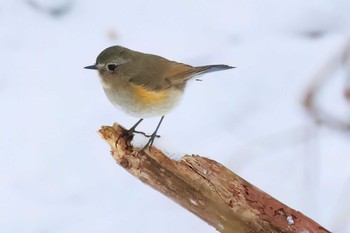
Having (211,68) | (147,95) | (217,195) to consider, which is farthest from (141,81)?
(217,195)

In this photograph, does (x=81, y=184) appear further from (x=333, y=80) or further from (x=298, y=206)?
(x=333, y=80)

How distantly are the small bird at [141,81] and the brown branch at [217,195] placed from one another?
0.14 meters

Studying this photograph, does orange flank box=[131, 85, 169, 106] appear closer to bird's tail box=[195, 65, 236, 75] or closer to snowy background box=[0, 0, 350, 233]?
bird's tail box=[195, 65, 236, 75]

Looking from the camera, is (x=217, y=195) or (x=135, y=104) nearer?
(x=217, y=195)

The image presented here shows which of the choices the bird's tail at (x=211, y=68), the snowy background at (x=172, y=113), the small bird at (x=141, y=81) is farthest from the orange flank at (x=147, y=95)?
the snowy background at (x=172, y=113)

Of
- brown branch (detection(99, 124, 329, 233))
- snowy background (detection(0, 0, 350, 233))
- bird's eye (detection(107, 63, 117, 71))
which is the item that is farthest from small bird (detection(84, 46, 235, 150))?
snowy background (detection(0, 0, 350, 233))

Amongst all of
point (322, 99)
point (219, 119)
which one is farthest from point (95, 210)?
point (322, 99)

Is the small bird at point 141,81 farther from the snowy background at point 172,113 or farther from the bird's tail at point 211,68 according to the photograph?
the snowy background at point 172,113

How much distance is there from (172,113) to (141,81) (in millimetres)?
1087

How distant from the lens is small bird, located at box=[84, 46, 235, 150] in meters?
2.50

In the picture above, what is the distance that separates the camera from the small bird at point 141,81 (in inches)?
98.4

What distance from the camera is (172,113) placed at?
3.60 m

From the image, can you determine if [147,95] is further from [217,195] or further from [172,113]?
[172,113]

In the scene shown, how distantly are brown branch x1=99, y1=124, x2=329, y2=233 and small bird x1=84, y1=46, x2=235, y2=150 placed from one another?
14cm
